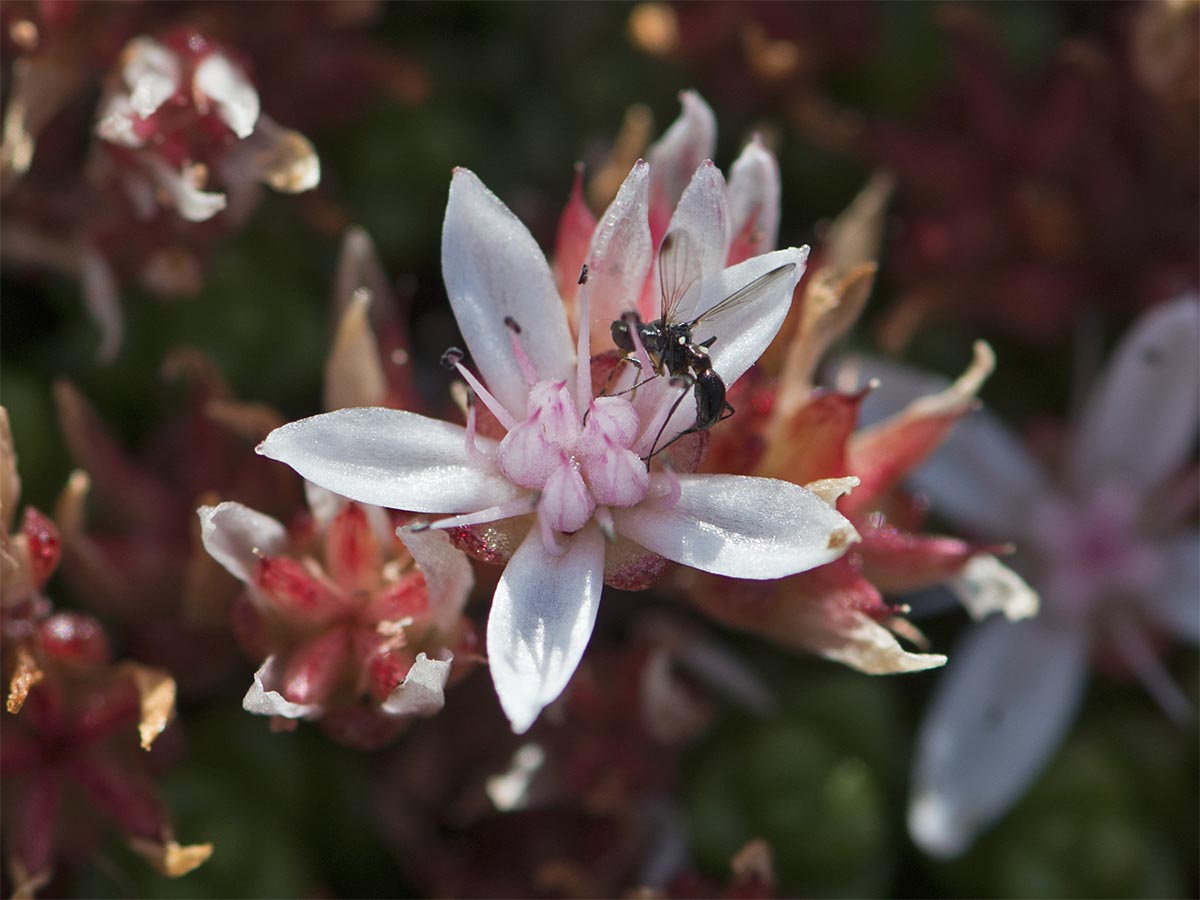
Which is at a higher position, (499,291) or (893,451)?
(499,291)

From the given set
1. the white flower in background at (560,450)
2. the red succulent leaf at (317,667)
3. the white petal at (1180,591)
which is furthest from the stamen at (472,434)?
the white petal at (1180,591)

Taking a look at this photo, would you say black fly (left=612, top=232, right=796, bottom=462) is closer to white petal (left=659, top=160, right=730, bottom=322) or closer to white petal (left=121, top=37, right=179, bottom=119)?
white petal (left=659, top=160, right=730, bottom=322)

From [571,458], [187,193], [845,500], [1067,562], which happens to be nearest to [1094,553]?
[1067,562]

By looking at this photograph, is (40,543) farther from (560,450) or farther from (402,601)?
(560,450)

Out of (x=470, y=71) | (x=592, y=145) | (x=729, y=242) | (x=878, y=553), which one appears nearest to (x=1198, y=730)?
(x=878, y=553)

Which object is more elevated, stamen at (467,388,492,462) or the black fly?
the black fly

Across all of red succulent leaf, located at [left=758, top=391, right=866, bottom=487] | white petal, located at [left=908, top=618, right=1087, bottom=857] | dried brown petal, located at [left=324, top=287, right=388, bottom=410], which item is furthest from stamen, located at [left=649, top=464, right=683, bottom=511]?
white petal, located at [left=908, top=618, right=1087, bottom=857]
